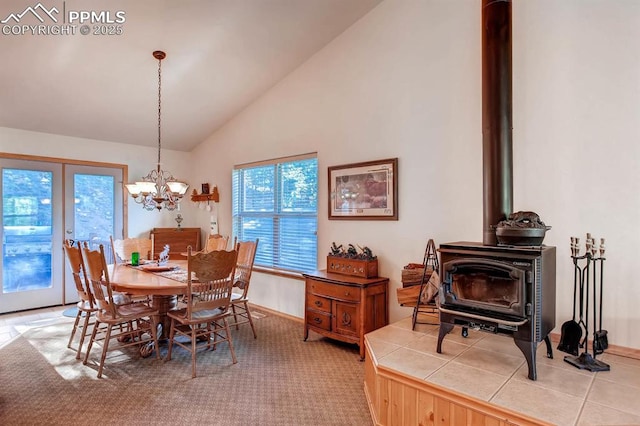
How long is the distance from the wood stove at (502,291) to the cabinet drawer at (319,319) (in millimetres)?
1311

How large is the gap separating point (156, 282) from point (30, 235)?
2992mm

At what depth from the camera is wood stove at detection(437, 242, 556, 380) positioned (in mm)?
2008

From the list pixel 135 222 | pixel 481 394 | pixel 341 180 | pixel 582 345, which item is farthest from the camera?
pixel 135 222

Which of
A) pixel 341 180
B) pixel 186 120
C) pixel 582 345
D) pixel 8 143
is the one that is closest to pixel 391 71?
pixel 341 180

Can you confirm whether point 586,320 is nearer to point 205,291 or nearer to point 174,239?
point 205,291

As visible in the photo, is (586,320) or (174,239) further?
(174,239)

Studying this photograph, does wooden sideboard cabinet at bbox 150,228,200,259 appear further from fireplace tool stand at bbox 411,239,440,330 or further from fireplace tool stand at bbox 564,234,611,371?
fireplace tool stand at bbox 564,234,611,371

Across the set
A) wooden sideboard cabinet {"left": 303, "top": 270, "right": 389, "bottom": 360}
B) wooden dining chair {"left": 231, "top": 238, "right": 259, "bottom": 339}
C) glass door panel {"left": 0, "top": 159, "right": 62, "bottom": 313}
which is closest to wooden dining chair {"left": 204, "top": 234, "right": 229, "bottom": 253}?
wooden dining chair {"left": 231, "top": 238, "right": 259, "bottom": 339}

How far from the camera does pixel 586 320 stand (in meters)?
2.27

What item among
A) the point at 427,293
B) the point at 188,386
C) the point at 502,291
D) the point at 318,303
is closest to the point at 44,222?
the point at 188,386

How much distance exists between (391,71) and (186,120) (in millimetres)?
3097

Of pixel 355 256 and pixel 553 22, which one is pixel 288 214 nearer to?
pixel 355 256

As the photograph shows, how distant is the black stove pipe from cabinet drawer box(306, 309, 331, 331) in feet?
5.47

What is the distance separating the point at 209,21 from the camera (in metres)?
3.37
